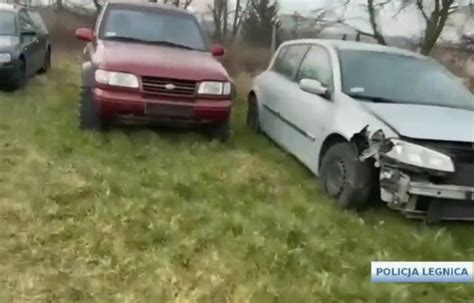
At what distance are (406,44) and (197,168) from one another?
419 inches

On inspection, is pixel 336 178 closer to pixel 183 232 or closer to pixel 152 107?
pixel 183 232

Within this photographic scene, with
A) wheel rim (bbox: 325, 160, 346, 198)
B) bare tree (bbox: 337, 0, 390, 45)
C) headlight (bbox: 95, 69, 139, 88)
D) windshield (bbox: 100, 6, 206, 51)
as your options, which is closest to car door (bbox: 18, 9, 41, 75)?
windshield (bbox: 100, 6, 206, 51)

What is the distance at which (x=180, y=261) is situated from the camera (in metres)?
3.79

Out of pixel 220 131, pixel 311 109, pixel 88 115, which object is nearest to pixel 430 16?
pixel 220 131

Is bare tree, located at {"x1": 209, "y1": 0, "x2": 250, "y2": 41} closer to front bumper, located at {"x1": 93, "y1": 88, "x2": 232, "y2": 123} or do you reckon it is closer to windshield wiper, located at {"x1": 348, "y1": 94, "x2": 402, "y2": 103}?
front bumper, located at {"x1": 93, "y1": 88, "x2": 232, "y2": 123}

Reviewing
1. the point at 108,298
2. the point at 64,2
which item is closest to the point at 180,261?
the point at 108,298

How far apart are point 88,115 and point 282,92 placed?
232 cm

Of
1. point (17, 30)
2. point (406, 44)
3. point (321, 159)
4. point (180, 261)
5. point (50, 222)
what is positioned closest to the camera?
point (180, 261)

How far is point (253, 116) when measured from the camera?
25.9 feet

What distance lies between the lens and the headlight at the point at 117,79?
630 cm

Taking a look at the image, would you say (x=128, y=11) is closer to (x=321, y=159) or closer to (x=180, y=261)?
(x=321, y=159)

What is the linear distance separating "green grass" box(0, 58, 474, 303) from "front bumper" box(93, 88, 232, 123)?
0.35 m

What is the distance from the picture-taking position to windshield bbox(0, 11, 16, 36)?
32.2ft

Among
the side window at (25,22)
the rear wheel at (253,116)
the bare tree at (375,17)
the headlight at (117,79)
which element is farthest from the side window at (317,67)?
the bare tree at (375,17)
